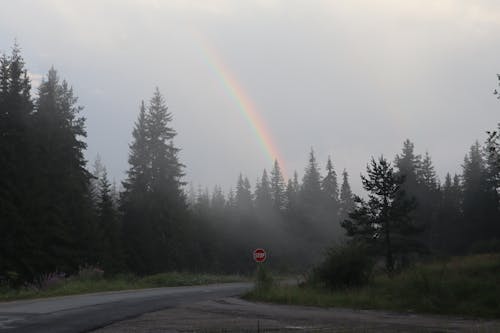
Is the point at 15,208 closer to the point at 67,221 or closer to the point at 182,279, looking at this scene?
the point at 67,221

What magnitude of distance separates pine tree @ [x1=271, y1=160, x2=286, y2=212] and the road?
3533 inches

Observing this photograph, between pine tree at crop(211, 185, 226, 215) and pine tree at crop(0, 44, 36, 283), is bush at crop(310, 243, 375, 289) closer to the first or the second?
pine tree at crop(0, 44, 36, 283)

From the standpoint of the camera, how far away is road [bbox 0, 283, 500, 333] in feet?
39.4

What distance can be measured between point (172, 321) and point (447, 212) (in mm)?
88436

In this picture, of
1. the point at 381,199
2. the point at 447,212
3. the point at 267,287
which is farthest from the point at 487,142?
the point at 447,212

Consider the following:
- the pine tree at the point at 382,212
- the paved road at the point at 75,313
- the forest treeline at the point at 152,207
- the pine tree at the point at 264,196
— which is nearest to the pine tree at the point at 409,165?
the forest treeline at the point at 152,207

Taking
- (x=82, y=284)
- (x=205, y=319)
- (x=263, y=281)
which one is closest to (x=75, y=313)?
(x=205, y=319)

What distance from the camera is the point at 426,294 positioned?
1770 cm

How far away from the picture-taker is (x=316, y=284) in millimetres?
23281

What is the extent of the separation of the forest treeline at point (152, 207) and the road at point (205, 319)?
13.3m

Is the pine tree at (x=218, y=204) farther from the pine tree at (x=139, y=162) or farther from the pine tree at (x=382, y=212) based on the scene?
the pine tree at (x=382, y=212)

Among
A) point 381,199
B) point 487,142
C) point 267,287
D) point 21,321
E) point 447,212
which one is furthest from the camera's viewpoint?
point 447,212

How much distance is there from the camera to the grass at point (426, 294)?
1623 centimetres

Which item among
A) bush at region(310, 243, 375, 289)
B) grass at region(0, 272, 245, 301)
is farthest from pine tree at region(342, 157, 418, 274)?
bush at region(310, 243, 375, 289)
